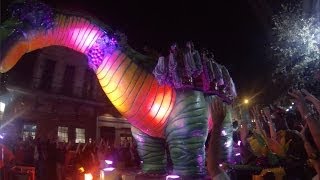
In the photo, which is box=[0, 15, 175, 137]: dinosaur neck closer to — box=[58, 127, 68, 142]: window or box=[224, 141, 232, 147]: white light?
box=[224, 141, 232, 147]: white light

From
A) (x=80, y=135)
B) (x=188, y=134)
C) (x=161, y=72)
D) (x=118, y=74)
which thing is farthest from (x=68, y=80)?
(x=188, y=134)

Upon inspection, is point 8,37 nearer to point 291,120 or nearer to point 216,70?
point 216,70

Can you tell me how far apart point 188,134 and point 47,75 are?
18407mm

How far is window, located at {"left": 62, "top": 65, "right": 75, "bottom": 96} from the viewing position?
21972 mm

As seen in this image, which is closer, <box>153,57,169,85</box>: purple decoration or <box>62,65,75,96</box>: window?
<box>153,57,169,85</box>: purple decoration

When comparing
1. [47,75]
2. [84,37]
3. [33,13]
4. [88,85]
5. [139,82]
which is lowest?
[139,82]

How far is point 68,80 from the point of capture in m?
22.4

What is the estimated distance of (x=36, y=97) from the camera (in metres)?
19.9

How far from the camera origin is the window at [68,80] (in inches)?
865

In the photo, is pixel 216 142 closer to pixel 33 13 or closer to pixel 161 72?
pixel 161 72

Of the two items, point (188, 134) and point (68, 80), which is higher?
point (68, 80)

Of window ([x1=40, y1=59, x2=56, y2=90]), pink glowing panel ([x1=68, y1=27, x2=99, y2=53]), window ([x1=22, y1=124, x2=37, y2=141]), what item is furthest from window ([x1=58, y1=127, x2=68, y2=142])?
pink glowing panel ([x1=68, y1=27, x2=99, y2=53])

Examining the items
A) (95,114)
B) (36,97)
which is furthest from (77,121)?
(36,97)

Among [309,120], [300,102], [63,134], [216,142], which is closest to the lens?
[216,142]
